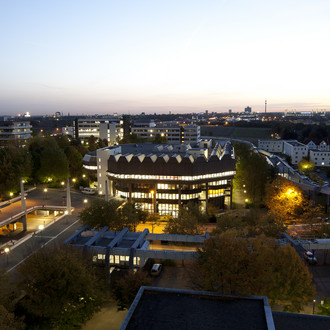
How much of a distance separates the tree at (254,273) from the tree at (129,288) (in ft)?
13.3

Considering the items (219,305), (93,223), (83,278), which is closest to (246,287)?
(219,305)

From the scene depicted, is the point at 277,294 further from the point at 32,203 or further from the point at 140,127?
the point at 140,127

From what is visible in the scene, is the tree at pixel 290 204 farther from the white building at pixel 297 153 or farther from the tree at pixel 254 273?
the white building at pixel 297 153

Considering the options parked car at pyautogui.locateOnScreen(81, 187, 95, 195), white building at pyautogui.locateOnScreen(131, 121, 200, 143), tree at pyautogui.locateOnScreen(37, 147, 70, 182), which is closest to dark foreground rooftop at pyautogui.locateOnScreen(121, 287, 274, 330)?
parked car at pyautogui.locateOnScreen(81, 187, 95, 195)

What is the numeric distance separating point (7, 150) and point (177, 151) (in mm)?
30211

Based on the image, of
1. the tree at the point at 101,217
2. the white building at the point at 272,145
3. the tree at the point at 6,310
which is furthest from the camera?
the white building at the point at 272,145

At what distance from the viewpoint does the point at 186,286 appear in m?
26.2

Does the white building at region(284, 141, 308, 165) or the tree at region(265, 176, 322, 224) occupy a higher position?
the white building at region(284, 141, 308, 165)

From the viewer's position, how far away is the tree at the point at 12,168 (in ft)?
161

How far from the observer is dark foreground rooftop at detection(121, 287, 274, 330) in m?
16.3

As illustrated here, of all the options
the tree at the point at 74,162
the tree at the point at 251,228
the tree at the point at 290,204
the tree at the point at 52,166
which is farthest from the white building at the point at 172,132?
the tree at the point at 251,228

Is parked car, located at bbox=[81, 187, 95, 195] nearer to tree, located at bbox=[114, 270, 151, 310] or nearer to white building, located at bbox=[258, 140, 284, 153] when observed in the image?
tree, located at bbox=[114, 270, 151, 310]

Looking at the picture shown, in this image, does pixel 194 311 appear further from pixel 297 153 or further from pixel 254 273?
pixel 297 153

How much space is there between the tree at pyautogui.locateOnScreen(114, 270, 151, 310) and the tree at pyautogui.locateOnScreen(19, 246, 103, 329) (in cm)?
213
